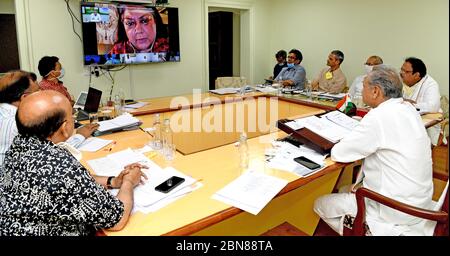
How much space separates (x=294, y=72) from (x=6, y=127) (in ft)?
13.9

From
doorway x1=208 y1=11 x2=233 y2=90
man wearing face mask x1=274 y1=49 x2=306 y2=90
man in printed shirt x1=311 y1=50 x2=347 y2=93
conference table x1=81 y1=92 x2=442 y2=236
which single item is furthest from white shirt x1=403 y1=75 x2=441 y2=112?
doorway x1=208 y1=11 x2=233 y2=90

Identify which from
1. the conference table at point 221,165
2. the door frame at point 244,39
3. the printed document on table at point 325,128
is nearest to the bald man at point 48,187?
the conference table at point 221,165

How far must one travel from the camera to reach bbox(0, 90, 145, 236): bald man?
3.77 ft

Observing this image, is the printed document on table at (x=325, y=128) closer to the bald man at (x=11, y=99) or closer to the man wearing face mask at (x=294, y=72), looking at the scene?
the bald man at (x=11, y=99)

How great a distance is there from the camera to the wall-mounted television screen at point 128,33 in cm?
458

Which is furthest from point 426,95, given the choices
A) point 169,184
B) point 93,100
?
point 93,100

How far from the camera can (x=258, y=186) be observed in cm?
158

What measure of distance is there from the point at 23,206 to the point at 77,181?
0.21 metres

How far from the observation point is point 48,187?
44.8 inches

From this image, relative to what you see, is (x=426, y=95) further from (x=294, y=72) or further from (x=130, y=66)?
(x=130, y=66)

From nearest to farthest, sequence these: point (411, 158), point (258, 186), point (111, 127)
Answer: point (258, 186)
point (411, 158)
point (111, 127)

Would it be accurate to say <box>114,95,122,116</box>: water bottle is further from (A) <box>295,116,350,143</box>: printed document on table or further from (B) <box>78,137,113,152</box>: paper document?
(A) <box>295,116,350,143</box>: printed document on table

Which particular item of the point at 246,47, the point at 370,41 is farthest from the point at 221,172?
the point at 246,47
